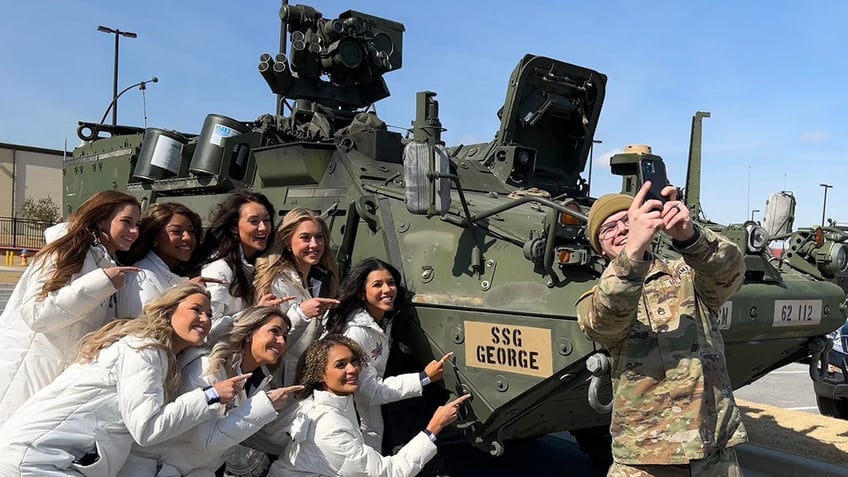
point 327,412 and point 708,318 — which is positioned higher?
point 708,318

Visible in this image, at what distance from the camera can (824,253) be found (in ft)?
16.2

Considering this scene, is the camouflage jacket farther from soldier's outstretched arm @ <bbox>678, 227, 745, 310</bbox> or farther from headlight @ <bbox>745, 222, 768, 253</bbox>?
headlight @ <bbox>745, 222, 768, 253</bbox>

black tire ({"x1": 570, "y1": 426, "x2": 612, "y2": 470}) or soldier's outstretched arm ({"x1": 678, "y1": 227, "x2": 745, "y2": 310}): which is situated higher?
soldier's outstretched arm ({"x1": 678, "y1": 227, "x2": 745, "y2": 310})

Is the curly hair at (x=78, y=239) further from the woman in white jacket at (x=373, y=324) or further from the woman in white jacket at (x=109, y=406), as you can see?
the woman in white jacket at (x=373, y=324)

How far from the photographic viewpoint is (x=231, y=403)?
3.52 m

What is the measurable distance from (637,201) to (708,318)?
714 millimetres

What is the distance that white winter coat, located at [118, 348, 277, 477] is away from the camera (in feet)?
10.9

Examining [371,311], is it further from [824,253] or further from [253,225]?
→ [824,253]

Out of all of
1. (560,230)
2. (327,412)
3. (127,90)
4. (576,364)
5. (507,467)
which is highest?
(127,90)

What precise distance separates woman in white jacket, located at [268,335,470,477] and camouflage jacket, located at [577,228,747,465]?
45.9 inches

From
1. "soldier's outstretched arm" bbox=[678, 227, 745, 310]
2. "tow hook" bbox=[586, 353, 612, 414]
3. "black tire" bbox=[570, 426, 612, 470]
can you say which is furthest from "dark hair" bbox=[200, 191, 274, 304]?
"black tire" bbox=[570, 426, 612, 470]

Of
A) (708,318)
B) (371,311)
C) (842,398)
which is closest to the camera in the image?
(708,318)

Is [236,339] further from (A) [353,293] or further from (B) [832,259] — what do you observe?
(B) [832,259]

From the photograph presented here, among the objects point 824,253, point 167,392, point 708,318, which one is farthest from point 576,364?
point 824,253
